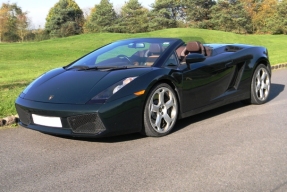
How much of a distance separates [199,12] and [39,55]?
131 feet

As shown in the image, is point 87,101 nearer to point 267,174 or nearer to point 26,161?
point 26,161

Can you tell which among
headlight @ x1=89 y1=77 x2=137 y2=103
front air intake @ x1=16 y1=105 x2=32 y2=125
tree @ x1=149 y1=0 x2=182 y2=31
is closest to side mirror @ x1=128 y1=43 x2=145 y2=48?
headlight @ x1=89 y1=77 x2=137 y2=103

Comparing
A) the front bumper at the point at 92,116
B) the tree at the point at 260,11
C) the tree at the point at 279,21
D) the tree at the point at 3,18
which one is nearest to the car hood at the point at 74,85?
the front bumper at the point at 92,116

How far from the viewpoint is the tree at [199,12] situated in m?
58.9

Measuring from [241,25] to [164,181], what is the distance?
59217 millimetres

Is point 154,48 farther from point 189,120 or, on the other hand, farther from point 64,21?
point 64,21

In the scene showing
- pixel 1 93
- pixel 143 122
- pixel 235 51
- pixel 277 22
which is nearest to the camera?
pixel 143 122

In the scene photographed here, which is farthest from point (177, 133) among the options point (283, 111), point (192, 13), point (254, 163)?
point (192, 13)

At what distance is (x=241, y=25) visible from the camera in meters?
59.8

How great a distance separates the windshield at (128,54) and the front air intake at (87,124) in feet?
3.76

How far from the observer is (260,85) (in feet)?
22.7

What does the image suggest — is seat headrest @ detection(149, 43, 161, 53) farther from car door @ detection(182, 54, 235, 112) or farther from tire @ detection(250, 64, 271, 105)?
tire @ detection(250, 64, 271, 105)

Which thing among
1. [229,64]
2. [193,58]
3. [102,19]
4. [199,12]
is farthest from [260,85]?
[102,19]

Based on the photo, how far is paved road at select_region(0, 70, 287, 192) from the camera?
3.50 m
